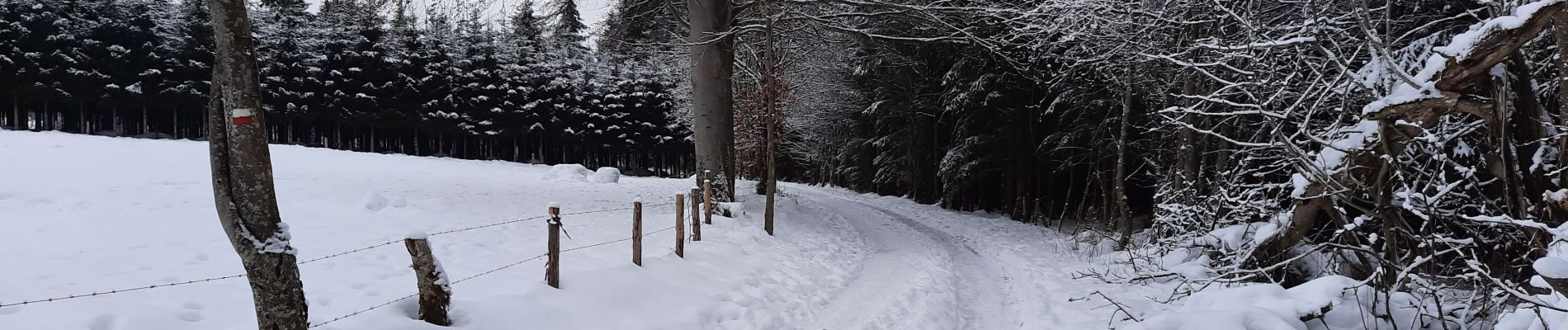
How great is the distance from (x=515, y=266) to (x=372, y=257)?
2046 mm

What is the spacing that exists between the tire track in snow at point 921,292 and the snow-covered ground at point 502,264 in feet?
0.11

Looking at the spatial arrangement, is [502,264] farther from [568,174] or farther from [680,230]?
[568,174]

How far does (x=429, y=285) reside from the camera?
4430 mm

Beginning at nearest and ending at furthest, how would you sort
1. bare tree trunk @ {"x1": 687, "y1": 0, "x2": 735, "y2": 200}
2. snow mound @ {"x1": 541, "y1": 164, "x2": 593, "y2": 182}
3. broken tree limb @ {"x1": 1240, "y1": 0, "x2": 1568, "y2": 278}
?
broken tree limb @ {"x1": 1240, "y1": 0, "x2": 1568, "y2": 278} < bare tree trunk @ {"x1": 687, "y1": 0, "x2": 735, "y2": 200} < snow mound @ {"x1": 541, "y1": 164, "x2": 593, "y2": 182}

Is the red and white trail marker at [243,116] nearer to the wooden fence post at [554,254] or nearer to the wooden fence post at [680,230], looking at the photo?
the wooden fence post at [554,254]

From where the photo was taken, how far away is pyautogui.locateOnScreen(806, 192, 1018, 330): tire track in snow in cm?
620

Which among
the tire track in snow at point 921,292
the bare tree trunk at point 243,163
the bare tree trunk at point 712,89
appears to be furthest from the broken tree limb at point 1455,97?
the bare tree trunk at point 712,89

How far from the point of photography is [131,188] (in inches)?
463

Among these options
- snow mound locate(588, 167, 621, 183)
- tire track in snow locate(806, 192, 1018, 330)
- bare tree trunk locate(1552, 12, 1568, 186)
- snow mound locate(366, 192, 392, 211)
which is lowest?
tire track in snow locate(806, 192, 1018, 330)

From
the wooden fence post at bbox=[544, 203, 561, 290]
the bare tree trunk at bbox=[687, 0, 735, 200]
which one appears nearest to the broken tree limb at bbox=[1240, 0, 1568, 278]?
the wooden fence post at bbox=[544, 203, 561, 290]

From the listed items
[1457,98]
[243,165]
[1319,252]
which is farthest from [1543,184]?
[243,165]

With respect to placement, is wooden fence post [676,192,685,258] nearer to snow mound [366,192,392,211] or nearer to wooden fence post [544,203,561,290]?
wooden fence post [544,203,561,290]

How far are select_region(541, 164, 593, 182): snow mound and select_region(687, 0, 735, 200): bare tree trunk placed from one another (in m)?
12.7

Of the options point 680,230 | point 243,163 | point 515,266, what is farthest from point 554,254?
point 243,163
